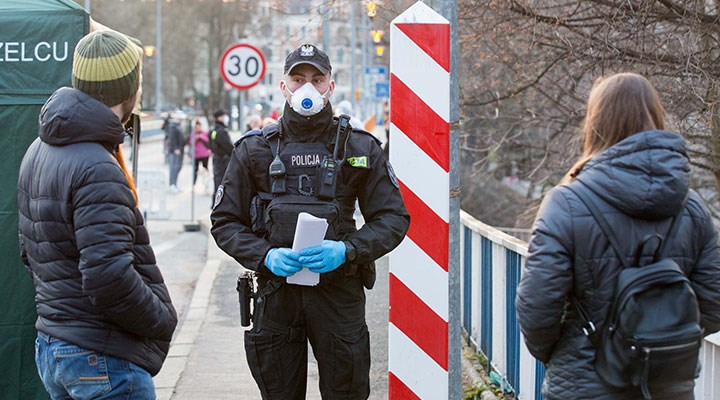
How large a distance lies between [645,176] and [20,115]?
3.48 meters

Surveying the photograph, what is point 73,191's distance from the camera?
11.8ft

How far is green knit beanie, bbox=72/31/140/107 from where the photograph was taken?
383 cm

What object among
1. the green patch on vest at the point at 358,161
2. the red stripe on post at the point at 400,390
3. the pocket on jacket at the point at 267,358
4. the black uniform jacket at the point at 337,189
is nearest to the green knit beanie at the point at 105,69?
the black uniform jacket at the point at 337,189

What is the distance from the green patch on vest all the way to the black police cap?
413 mm

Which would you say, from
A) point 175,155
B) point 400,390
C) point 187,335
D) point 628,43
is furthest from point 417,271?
point 175,155

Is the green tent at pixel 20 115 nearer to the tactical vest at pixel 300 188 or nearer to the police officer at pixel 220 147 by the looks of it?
the tactical vest at pixel 300 188

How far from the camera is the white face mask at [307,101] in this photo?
4574mm

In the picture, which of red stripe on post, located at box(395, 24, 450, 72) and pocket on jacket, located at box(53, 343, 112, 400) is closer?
pocket on jacket, located at box(53, 343, 112, 400)

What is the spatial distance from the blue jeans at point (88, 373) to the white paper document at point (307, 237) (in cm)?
95

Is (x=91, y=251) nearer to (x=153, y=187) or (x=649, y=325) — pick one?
(x=649, y=325)

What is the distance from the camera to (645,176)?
3.35 m

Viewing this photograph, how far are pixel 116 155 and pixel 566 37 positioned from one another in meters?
6.95

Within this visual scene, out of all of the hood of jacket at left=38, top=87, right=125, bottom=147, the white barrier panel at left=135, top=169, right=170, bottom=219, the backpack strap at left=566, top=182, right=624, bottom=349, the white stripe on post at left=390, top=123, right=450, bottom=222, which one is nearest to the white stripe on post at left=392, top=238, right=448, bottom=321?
the white stripe on post at left=390, top=123, right=450, bottom=222

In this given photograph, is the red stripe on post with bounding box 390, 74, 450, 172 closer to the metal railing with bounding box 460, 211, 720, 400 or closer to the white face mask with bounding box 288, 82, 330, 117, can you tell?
the white face mask with bounding box 288, 82, 330, 117
